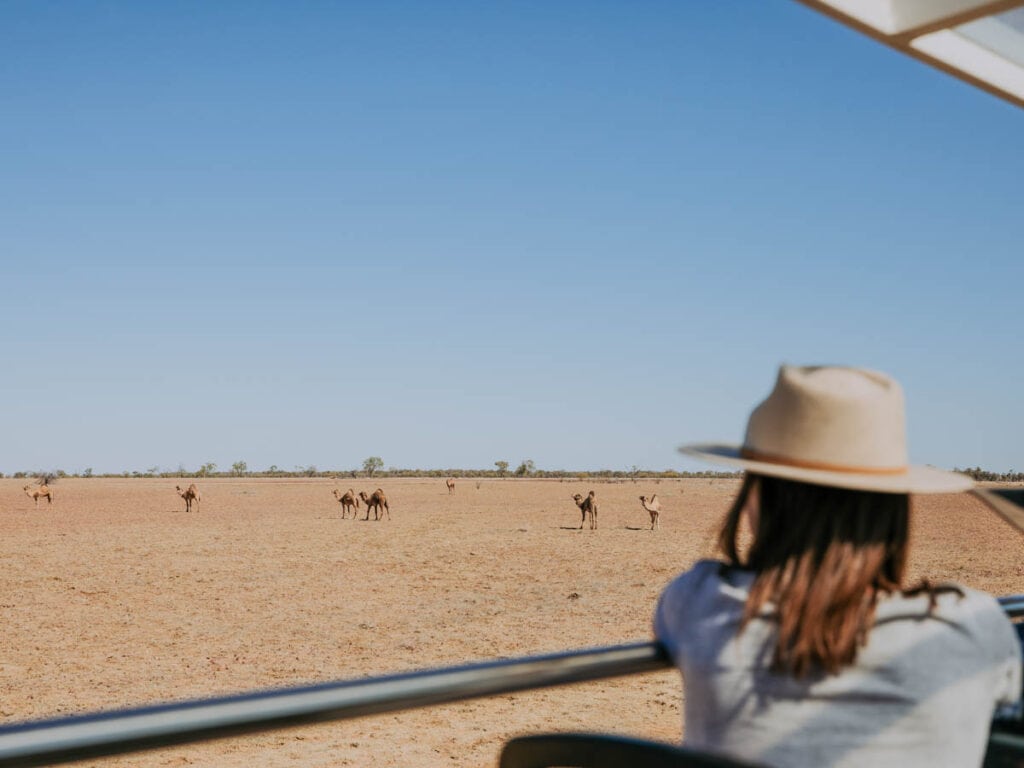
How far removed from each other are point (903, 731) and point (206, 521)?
111ft

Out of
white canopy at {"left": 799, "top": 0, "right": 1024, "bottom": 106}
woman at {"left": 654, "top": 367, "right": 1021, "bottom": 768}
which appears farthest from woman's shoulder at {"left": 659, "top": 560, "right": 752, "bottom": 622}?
white canopy at {"left": 799, "top": 0, "right": 1024, "bottom": 106}

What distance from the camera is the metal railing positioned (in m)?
1.10

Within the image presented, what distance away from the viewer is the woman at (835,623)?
1.25 m

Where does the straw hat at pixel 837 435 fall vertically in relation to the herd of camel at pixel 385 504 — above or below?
above

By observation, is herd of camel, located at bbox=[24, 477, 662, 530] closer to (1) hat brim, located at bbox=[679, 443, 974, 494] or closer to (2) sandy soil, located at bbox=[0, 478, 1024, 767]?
(2) sandy soil, located at bbox=[0, 478, 1024, 767]

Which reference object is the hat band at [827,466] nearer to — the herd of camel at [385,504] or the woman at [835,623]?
the woman at [835,623]

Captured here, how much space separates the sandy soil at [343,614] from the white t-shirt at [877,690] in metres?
0.18

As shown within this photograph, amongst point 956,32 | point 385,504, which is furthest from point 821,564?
point 385,504

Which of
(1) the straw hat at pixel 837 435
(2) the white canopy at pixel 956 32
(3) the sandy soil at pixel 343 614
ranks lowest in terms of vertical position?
(3) the sandy soil at pixel 343 614

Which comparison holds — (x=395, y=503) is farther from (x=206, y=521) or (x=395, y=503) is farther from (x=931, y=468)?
(x=931, y=468)

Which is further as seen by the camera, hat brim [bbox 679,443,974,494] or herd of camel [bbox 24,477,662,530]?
herd of camel [bbox 24,477,662,530]

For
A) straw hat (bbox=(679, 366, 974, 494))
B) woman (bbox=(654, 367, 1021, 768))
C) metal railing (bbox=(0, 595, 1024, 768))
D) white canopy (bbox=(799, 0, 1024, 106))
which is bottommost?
metal railing (bbox=(0, 595, 1024, 768))

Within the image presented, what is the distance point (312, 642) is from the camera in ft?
36.9

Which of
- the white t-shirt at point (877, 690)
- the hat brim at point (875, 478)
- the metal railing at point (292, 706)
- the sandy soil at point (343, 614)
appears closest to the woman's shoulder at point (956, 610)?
the white t-shirt at point (877, 690)
